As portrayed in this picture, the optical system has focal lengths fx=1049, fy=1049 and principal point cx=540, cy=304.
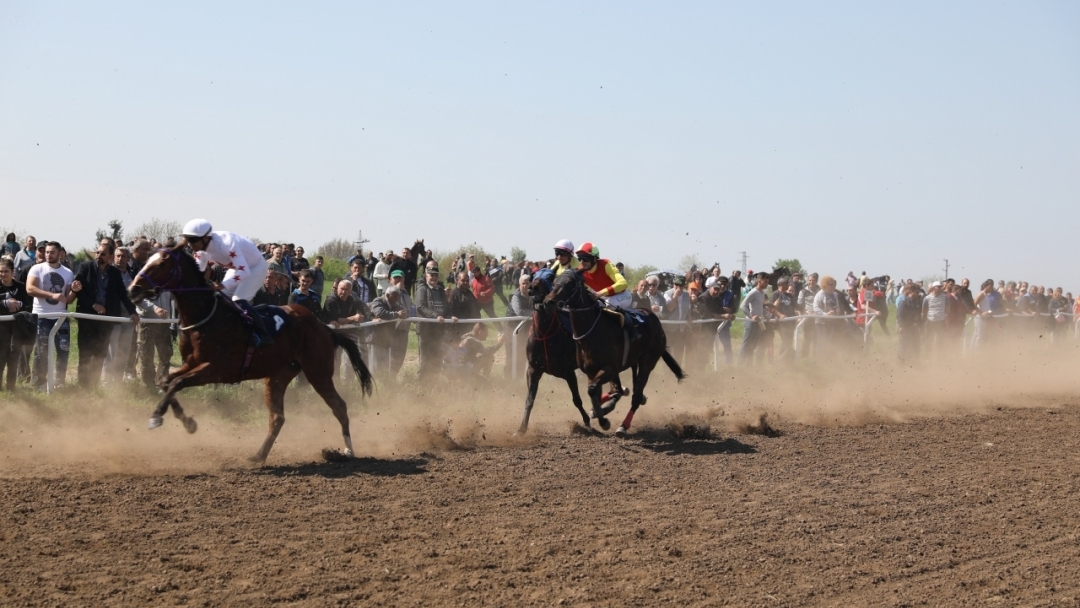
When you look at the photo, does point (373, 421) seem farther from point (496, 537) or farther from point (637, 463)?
point (496, 537)

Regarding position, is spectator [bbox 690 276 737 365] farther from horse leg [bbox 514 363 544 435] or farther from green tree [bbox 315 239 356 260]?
green tree [bbox 315 239 356 260]

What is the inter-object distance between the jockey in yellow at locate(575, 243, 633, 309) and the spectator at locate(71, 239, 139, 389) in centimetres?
525

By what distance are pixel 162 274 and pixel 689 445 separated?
19.3ft

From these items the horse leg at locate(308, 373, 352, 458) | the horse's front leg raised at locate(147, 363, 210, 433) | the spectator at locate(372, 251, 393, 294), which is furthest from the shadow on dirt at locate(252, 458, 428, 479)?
the spectator at locate(372, 251, 393, 294)

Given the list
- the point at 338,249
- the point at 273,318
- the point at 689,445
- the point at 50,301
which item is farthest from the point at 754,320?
the point at 338,249

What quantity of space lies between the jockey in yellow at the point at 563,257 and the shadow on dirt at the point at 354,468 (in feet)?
10.5

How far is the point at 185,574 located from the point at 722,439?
7352 millimetres

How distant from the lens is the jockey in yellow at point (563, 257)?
1231 cm

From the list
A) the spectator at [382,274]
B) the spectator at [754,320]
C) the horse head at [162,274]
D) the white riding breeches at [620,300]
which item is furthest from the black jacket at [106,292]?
the spectator at [754,320]

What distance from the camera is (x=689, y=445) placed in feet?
38.5

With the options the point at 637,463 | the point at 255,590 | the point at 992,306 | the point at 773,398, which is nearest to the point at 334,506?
the point at 255,590

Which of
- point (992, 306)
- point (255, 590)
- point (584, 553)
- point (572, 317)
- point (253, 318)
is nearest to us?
point (255, 590)

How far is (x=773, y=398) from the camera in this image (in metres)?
16.5

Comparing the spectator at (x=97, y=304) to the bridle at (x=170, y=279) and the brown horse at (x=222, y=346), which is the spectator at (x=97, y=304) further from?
the bridle at (x=170, y=279)
